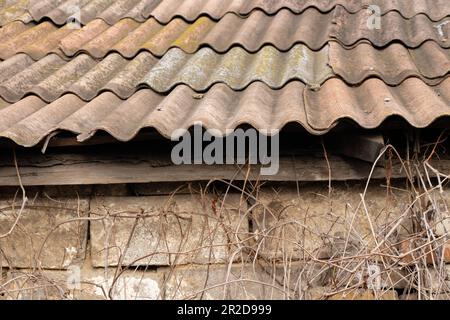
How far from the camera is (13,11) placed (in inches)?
162

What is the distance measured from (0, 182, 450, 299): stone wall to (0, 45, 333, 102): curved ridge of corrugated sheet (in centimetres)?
55

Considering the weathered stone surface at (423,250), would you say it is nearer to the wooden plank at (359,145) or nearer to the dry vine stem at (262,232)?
the dry vine stem at (262,232)

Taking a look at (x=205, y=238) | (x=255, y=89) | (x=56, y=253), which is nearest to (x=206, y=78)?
(x=255, y=89)

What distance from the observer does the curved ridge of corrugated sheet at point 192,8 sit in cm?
358

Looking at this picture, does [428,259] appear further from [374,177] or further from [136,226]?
[136,226]

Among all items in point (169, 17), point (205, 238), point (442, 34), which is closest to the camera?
point (205, 238)

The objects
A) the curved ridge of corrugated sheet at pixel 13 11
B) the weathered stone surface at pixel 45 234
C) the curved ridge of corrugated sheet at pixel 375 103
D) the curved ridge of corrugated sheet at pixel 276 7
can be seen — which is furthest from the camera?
the curved ridge of corrugated sheet at pixel 13 11

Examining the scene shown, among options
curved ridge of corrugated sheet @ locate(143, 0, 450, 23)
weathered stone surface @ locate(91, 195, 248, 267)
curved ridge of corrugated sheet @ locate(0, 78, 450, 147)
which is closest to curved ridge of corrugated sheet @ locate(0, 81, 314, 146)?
curved ridge of corrugated sheet @ locate(0, 78, 450, 147)

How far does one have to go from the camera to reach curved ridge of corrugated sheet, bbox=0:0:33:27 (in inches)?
157

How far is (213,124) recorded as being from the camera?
2426 mm

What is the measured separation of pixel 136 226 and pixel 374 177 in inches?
48.6

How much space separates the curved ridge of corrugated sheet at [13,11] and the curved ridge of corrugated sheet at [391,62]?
2299 millimetres

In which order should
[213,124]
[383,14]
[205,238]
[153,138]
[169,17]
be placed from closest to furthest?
1. [213,124]
2. [153,138]
3. [205,238]
4. [383,14]
5. [169,17]
